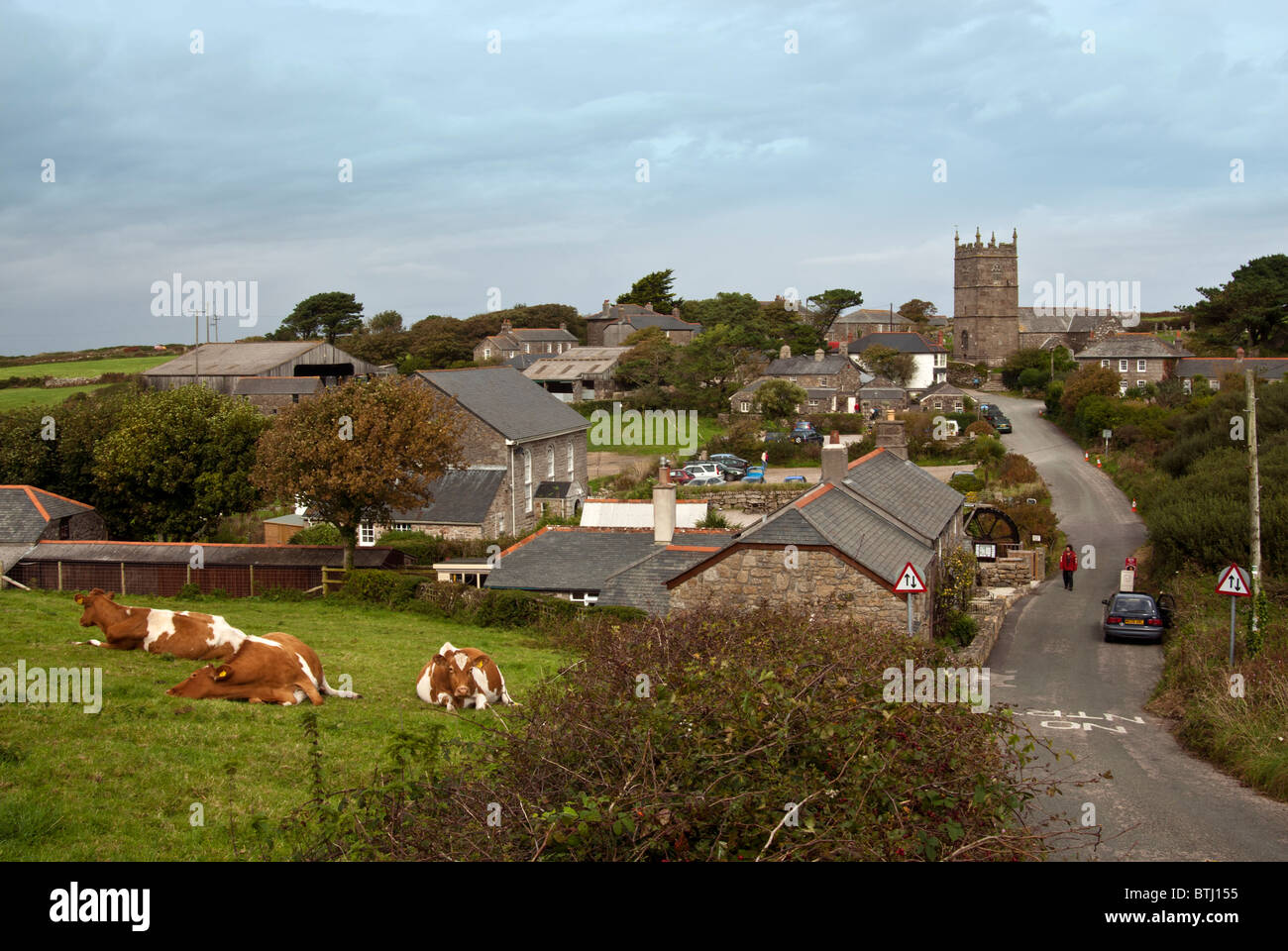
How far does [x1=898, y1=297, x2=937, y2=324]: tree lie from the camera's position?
158 metres

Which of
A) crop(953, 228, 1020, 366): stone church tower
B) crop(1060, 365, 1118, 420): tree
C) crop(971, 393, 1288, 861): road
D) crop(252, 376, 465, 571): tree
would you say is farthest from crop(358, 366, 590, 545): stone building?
crop(953, 228, 1020, 366): stone church tower

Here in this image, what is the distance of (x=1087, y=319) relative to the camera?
118m

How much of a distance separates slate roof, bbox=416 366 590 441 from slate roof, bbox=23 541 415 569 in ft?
41.7

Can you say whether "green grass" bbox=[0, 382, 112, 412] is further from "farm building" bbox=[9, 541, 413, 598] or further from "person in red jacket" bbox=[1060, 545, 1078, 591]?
"person in red jacket" bbox=[1060, 545, 1078, 591]

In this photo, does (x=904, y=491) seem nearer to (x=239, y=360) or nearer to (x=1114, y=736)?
(x=1114, y=736)

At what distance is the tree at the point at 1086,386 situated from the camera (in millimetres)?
67000

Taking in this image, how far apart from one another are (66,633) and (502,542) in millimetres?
21464

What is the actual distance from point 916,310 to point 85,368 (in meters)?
120

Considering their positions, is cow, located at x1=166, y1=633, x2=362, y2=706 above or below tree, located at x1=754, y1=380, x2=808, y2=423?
below

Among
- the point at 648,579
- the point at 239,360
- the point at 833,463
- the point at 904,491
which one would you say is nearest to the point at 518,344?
the point at 239,360

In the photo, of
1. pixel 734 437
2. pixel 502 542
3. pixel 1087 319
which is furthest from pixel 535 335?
pixel 502 542
